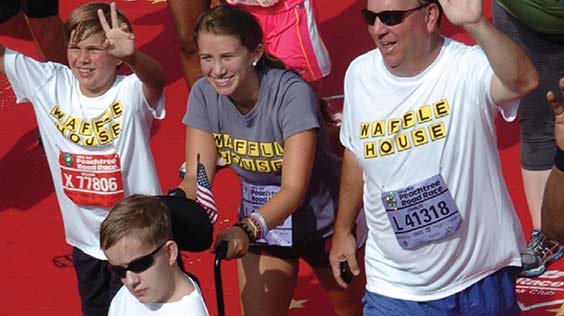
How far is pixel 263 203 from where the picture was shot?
4.70 m

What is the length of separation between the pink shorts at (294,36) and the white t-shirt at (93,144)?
167cm

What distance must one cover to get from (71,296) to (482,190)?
252 centimetres

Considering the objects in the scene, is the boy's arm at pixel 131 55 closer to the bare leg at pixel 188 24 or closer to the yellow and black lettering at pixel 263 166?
the yellow and black lettering at pixel 263 166

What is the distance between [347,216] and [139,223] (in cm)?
88

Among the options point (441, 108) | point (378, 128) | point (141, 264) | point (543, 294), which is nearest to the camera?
point (141, 264)

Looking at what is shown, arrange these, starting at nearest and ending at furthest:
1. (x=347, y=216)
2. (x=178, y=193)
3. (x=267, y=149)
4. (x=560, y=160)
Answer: (x=560, y=160), (x=178, y=193), (x=347, y=216), (x=267, y=149)

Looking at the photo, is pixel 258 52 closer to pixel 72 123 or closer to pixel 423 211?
pixel 72 123

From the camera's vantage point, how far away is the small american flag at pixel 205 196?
4.20m

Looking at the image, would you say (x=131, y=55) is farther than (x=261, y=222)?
Yes

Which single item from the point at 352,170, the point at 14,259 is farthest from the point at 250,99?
the point at 14,259

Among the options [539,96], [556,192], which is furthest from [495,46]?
[539,96]

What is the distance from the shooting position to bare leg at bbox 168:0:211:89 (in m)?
7.09

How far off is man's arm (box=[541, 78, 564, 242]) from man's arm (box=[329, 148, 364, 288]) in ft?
2.76

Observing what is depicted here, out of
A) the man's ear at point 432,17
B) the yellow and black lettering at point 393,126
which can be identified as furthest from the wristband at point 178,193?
the man's ear at point 432,17
